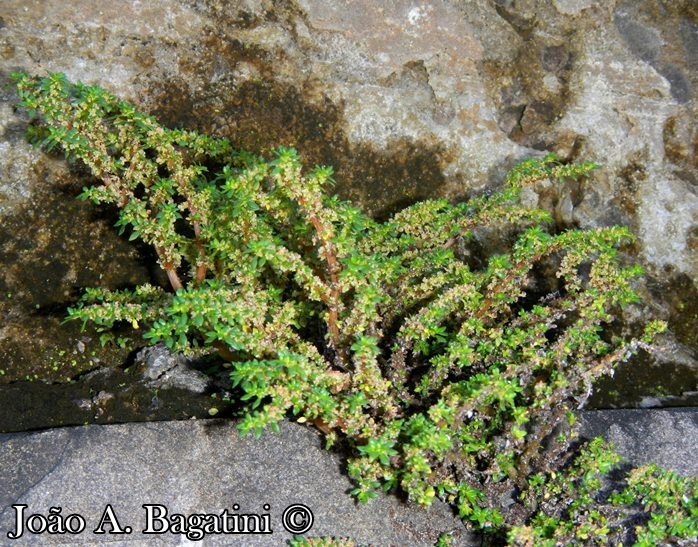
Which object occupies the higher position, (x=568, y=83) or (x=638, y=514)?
(x=568, y=83)

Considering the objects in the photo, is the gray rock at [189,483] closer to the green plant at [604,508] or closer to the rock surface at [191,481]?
the rock surface at [191,481]

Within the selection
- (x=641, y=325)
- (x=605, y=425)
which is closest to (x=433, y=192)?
(x=641, y=325)

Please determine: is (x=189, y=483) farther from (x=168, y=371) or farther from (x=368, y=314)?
(x=368, y=314)

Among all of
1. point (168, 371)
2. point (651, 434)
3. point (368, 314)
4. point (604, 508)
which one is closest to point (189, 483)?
point (168, 371)

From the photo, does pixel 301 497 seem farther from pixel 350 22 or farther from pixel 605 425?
pixel 350 22

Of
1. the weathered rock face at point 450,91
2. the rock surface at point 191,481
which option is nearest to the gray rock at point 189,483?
the rock surface at point 191,481

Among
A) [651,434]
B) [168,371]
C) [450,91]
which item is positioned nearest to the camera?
[651,434]
